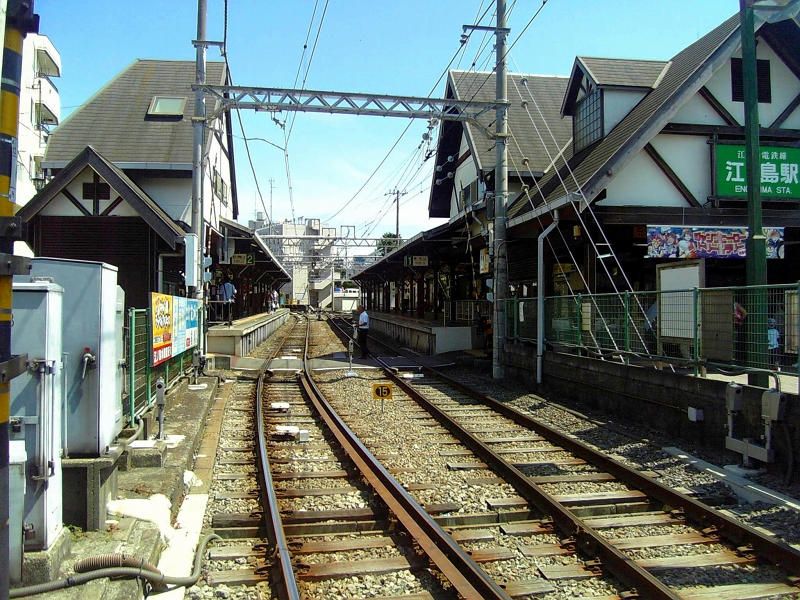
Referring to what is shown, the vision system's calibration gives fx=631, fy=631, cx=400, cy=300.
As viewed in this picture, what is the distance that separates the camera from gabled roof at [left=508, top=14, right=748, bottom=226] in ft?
41.3

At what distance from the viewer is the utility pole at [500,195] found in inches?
570

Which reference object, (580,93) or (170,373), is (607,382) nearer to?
(170,373)

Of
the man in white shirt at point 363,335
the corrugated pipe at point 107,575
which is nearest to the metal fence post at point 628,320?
the corrugated pipe at point 107,575

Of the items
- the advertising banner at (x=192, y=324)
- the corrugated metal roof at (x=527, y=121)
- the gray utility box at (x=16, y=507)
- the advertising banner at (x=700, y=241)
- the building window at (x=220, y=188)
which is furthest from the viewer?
the building window at (x=220, y=188)

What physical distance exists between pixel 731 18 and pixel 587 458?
1396 centimetres

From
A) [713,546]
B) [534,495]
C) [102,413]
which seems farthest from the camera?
[534,495]

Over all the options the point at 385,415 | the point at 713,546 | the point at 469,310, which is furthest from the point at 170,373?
the point at 469,310

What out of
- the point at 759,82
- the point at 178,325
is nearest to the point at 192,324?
the point at 178,325

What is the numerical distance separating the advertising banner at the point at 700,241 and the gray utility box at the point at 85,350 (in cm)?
1108

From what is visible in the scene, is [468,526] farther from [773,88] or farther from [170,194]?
[170,194]

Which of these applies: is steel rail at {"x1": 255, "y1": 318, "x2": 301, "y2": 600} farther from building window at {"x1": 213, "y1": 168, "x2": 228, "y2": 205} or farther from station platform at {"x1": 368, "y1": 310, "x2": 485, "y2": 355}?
building window at {"x1": 213, "y1": 168, "x2": 228, "y2": 205}

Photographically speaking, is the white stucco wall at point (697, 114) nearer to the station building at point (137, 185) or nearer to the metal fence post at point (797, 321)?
the metal fence post at point (797, 321)

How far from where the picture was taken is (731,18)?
1620cm

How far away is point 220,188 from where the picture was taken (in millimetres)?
23766
